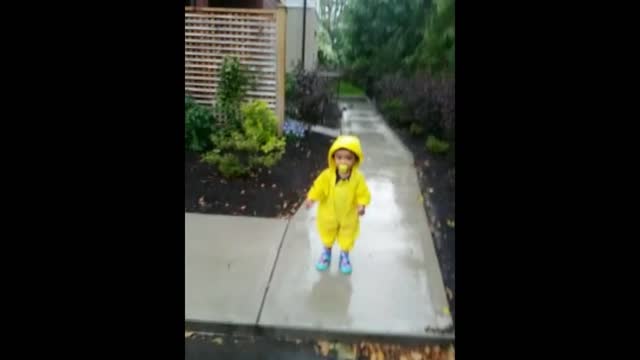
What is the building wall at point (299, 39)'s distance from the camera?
3.01 metres

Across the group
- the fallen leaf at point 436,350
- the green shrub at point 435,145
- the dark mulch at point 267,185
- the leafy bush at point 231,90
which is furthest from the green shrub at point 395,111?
the fallen leaf at point 436,350

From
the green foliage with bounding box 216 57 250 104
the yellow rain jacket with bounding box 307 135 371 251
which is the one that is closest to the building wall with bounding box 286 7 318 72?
the green foliage with bounding box 216 57 250 104

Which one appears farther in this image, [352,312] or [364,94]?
[364,94]

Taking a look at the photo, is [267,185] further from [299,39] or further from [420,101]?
[420,101]

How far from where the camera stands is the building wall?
3.01 m

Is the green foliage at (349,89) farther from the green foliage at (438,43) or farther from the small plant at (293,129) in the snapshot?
the small plant at (293,129)

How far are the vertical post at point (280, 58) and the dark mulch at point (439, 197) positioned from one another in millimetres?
776

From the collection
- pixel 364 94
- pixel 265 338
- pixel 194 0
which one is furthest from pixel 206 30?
pixel 265 338

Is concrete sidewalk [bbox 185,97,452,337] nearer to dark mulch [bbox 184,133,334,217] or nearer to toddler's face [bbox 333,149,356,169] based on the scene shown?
dark mulch [bbox 184,133,334,217]

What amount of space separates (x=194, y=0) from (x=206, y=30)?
192 mm

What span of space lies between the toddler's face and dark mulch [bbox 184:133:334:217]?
445mm

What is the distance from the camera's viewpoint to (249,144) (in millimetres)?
3576
